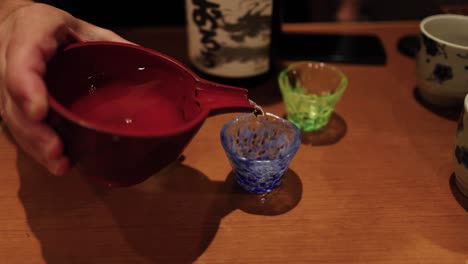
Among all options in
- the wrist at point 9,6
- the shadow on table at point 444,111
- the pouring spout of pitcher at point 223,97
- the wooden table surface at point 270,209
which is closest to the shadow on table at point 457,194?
the wooden table surface at point 270,209

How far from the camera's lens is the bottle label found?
2.00ft

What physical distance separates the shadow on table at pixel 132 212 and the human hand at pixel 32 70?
0.07 metres

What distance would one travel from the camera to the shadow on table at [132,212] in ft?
1.51

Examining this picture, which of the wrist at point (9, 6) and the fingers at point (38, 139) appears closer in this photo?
the fingers at point (38, 139)

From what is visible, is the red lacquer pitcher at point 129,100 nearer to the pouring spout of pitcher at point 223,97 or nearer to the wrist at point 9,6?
the pouring spout of pitcher at point 223,97

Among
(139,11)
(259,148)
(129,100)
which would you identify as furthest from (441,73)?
(139,11)

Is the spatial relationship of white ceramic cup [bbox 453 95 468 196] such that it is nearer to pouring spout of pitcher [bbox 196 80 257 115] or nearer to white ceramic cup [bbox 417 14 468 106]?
white ceramic cup [bbox 417 14 468 106]

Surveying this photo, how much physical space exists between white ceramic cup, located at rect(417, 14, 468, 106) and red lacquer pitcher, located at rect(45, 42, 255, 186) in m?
0.28

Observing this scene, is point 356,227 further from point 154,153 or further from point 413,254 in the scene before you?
point 154,153

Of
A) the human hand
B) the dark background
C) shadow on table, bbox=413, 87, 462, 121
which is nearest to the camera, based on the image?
the human hand

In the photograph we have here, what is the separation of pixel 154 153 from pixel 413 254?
27 cm

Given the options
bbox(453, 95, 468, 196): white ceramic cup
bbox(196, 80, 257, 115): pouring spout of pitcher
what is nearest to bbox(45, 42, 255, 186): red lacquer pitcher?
bbox(196, 80, 257, 115): pouring spout of pitcher

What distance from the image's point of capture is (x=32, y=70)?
1.36 feet

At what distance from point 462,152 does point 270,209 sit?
21cm
